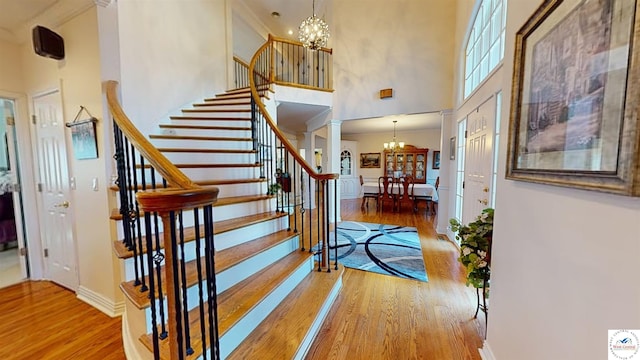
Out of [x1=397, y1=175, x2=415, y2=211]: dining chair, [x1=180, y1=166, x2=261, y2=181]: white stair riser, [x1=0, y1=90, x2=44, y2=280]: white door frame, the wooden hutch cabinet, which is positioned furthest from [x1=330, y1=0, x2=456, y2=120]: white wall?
[x1=0, y1=90, x2=44, y2=280]: white door frame

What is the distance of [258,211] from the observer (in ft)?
8.34

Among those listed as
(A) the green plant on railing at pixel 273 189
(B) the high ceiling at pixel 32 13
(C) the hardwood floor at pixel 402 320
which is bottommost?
(C) the hardwood floor at pixel 402 320

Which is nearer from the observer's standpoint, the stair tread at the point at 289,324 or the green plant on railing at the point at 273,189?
the stair tread at the point at 289,324

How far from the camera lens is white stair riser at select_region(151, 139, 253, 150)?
2.88 m

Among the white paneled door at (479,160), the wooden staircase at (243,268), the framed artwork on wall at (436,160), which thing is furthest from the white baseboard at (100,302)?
the framed artwork on wall at (436,160)

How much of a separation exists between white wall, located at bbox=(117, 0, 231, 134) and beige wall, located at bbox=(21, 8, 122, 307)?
49 cm

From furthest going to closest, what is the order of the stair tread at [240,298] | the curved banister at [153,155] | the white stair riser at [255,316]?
the white stair riser at [255,316] → the stair tread at [240,298] → the curved banister at [153,155]

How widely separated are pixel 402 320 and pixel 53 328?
281cm

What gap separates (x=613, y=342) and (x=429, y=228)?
425cm

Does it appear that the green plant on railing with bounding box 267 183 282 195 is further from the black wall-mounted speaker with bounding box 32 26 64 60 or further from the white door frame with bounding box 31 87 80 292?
the black wall-mounted speaker with bounding box 32 26 64 60

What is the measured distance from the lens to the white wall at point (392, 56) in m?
4.14

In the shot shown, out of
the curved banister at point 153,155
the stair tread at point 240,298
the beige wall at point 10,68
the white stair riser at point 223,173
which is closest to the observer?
the curved banister at point 153,155

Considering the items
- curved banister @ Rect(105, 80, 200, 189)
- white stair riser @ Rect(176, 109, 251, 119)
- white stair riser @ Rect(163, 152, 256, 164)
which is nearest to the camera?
curved banister @ Rect(105, 80, 200, 189)

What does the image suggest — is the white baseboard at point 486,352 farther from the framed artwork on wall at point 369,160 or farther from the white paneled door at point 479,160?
the framed artwork on wall at point 369,160
